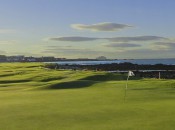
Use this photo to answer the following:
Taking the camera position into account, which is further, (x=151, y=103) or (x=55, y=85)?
(x=55, y=85)

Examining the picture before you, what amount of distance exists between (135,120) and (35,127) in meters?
3.01

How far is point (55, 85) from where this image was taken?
30.8 metres

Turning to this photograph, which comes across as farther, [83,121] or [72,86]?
[72,86]

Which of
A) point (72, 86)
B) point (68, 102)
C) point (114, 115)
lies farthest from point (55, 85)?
point (114, 115)

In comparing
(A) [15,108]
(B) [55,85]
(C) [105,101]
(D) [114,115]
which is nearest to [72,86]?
(B) [55,85]

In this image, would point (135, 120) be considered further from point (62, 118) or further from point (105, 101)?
point (105, 101)

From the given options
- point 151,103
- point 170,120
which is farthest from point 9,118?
point 151,103

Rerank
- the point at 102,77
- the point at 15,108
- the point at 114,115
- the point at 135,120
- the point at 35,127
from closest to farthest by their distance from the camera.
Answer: the point at 35,127 < the point at 135,120 < the point at 114,115 < the point at 15,108 < the point at 102,77

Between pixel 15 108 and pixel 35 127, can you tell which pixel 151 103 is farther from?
pixel 35 127

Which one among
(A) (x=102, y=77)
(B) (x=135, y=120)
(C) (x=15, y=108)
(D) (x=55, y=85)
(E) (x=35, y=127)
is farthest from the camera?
(A) (x=102, y=77)

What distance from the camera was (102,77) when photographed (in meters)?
45.5

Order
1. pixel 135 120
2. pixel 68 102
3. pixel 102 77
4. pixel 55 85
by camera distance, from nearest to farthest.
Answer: pixel 135 120, pixel 68 102, pixel 55 85, pixel 102 77

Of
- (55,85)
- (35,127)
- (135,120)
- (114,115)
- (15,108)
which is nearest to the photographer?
(35,127)

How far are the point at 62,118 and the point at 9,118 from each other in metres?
1.68
